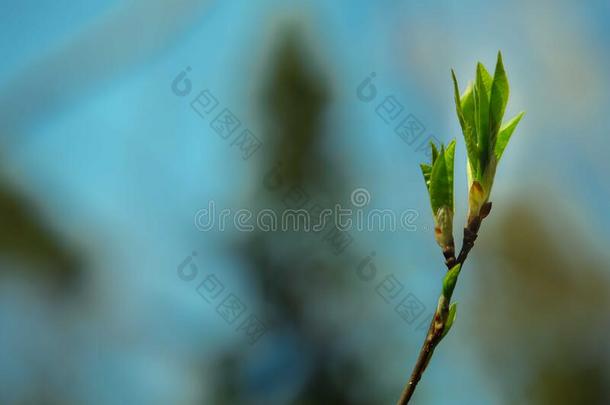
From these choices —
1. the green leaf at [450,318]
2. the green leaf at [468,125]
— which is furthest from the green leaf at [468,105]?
the green leaf at [450,318]

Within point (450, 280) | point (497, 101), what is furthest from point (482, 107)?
point (450, 280)

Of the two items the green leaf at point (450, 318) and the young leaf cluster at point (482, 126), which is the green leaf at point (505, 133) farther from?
the green leaf at point (450, 318)

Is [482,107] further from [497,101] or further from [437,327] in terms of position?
[437,327]

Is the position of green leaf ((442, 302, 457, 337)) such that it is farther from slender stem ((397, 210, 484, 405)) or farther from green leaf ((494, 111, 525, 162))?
green leaf ((494, 111, 525, 162))

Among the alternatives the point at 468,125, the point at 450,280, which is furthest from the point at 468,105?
the point at 450,280

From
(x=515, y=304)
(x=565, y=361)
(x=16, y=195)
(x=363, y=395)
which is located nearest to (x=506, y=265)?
(x=515, y=304)

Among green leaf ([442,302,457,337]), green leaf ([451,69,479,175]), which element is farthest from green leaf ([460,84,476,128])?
green leaf ([442,302,457,337])
